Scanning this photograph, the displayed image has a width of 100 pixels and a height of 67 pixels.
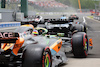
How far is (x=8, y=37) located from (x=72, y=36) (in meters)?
3.77

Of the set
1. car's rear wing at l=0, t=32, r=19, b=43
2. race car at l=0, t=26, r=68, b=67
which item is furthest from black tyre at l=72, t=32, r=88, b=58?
car's rear wing at l=0, t=32, r=19, b=43

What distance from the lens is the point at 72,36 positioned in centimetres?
925

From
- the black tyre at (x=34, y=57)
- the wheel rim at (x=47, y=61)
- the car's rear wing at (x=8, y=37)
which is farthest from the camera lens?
the wheel rim at (x=47, y=61)

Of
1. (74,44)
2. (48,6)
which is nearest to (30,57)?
(74,44)

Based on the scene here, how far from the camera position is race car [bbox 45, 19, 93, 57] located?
899cm

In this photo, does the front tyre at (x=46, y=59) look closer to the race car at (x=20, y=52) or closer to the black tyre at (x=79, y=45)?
the race car at (x=20, y=52)

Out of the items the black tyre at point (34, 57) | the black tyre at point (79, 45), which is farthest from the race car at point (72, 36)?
the black tyre at point (34, 57)

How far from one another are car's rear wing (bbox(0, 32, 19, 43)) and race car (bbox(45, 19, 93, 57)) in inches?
137

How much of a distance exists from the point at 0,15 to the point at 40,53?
37051mm

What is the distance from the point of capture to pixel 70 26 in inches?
500

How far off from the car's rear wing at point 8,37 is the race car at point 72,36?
11.4 feet

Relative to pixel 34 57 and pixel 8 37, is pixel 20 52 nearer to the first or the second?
pixel 8 37

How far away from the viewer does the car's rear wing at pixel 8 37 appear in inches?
232

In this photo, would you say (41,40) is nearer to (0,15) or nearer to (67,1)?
(0,15)
